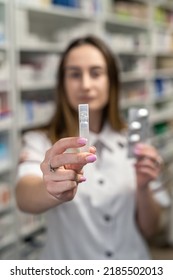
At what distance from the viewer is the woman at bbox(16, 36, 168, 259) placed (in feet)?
1.88

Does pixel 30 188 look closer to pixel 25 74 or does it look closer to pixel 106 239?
pixel 106 239

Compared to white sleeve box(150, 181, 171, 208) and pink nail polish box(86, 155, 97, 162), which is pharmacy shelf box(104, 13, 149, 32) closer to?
white sleeve box(150, 181, 171, 208)

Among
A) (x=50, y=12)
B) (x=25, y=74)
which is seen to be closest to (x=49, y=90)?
(x=25, y=74)

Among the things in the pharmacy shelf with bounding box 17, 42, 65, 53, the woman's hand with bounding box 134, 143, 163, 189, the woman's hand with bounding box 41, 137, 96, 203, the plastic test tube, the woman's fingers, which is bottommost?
the woman's hand with bounding box 134, 143, 163, 189

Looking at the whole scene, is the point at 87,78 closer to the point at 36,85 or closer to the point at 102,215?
the point at 102,215

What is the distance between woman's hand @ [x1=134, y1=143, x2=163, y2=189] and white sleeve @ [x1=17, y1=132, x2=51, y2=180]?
5.7 inches

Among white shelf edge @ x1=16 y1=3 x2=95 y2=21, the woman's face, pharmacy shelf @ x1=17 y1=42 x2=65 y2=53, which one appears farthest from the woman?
pharmacy shelf @ x1=17 y1=42 x2=65 y2=53

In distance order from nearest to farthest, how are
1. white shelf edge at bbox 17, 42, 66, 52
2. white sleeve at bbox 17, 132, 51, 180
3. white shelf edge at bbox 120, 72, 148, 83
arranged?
white sleeve at bbox 17, 132, 51, 180 → white shelf edge at bbox 17, 42, 66, 52 → white shelf edge at bbox 120, 72, 148, 83

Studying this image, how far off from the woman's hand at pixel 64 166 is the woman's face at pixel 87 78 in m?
0.15

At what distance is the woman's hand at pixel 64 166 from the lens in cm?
41

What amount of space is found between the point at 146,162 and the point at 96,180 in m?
0.09

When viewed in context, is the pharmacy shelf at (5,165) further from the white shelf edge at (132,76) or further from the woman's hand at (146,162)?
the white shelf edge at (132,76)
